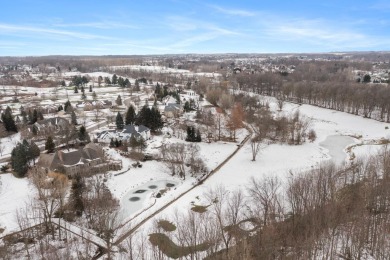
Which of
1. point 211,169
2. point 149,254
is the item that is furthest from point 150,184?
point 149,254

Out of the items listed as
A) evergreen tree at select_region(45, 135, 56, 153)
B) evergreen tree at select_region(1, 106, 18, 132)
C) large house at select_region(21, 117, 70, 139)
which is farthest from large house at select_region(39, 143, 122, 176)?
evergreen tree at select_region(1, 106, 18, 132)

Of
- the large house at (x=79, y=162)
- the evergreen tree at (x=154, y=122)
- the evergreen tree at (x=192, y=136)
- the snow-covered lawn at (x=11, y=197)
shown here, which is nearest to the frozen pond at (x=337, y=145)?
the evergreen tree at (x=192, y=136)

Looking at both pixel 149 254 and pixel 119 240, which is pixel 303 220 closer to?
pixel 149 254

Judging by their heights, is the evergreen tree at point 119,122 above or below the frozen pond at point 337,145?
above

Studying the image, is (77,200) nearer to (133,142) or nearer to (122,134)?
(133,142)

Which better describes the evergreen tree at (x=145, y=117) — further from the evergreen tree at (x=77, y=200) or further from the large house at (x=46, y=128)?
the evergreen tree at (x=77, y=200)

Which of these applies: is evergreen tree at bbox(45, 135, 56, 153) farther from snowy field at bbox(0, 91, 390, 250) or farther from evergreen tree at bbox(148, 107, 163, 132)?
evergreen tree at bbox(148, 107, 163, 132)

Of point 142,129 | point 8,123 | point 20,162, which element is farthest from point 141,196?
point 8,123
